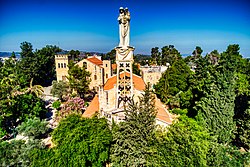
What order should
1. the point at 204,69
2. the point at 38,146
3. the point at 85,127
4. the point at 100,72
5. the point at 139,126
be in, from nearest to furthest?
the point at 139,126 → the point at 85,127 → the point at 38,146 → the point at 204,69 → the point at 100,72

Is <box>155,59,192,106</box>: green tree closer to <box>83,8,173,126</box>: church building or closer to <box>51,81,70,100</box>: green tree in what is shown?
<box>83,8,173,126</box>: church building

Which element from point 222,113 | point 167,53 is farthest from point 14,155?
point 167,53

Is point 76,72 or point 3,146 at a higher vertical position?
point 76,72

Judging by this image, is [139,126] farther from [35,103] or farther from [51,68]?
[51,68]

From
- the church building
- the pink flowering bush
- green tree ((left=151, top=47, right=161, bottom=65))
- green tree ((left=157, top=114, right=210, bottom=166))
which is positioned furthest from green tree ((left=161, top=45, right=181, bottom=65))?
green tree ((left=157, top=114, right=210, bottom=166))

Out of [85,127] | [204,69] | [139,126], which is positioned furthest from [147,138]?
[204,69]

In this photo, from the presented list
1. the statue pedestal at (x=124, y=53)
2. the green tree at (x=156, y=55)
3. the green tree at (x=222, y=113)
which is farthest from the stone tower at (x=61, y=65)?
the green tree at (x=156, y=55)

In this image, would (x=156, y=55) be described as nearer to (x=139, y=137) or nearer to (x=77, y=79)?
(x=77, y=79)
